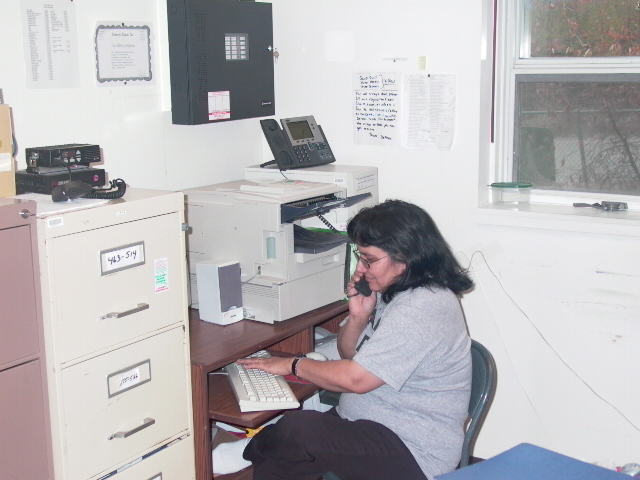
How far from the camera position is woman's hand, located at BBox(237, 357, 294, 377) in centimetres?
236

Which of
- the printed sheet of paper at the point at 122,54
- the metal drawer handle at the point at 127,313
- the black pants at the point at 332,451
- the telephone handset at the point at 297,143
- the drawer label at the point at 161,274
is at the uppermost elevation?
the printed sheet of paper at the point at 122,54

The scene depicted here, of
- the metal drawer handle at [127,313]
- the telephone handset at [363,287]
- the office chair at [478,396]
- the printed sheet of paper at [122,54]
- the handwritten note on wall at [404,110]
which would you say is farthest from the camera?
the handwritten note on wall at [404,110]

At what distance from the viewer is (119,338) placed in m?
1.97

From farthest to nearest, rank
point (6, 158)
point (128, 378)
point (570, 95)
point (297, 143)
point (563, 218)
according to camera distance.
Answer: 1. point (297, 143)
2. point (570, 95)
3. point (563, 218)
4. point (128, 378)
5. point (6, 158)

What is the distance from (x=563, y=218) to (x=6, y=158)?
6.13 ft

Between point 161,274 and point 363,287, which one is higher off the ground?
point 161,274

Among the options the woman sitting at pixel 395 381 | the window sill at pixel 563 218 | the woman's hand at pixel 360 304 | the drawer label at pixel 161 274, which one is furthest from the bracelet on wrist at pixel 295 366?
the window sill at pixel 563 218

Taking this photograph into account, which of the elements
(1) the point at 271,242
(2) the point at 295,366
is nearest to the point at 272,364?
(2) the point at 295,366

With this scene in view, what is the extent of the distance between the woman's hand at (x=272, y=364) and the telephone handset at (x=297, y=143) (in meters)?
0.83

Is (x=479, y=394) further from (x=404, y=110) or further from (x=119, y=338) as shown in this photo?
(x=404, y=110)

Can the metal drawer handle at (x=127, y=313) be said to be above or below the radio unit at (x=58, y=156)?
below

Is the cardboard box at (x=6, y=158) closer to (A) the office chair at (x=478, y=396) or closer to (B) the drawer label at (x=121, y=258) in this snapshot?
(B) the drawer label at (x=121, y=258)

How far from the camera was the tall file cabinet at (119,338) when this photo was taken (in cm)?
182

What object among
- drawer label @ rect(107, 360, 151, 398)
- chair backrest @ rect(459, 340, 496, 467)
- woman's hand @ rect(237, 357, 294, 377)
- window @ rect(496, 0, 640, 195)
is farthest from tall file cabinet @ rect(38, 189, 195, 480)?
window @ rect(496, 0, 640, 195)
